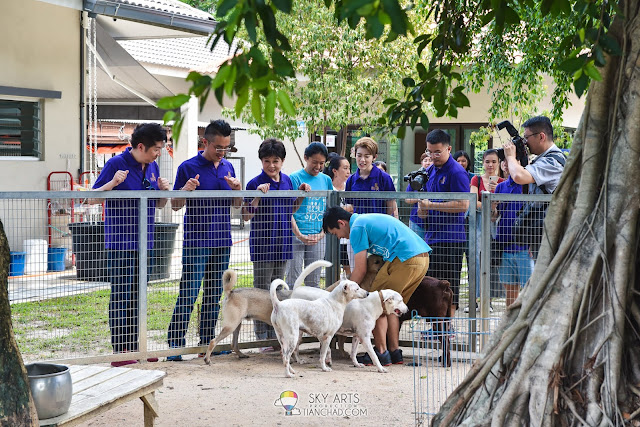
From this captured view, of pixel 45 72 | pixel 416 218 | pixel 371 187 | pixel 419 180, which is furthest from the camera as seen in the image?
pixel 45 72

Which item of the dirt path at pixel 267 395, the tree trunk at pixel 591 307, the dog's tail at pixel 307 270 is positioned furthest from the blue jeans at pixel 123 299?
the tree trunk at pixel 591 307

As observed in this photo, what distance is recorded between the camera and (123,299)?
7.00 meters

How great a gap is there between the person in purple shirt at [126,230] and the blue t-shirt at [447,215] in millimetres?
2520

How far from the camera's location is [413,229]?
25.8 ft

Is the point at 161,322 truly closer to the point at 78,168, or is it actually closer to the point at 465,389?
the point at 465,389

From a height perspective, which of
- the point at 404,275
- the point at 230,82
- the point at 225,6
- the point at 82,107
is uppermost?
the point at 82,107

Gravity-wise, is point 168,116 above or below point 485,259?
above

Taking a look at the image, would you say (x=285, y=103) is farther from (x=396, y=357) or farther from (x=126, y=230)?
(x=396, y=357)

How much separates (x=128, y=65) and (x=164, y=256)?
6989 mm

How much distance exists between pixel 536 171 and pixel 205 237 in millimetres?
2999

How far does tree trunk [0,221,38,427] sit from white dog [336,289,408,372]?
145 inches

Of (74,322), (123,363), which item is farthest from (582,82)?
(74,322)

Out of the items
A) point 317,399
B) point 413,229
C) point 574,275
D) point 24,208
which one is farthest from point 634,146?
point 24,208

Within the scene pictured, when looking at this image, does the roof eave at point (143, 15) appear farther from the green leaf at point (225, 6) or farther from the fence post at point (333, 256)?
the green leaf at point (225, 6)
